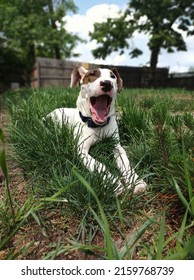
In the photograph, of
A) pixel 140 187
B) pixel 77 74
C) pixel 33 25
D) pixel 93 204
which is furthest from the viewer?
pixel 33 25

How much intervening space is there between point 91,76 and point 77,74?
335 mm

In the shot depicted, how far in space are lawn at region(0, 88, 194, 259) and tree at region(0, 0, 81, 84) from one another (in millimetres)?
19211

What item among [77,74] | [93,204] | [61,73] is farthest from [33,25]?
[93,204]

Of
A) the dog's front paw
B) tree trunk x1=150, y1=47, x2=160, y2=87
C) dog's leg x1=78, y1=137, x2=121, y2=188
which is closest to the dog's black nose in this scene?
dog's leg x1=78, y1=137, x2=121, y2=188

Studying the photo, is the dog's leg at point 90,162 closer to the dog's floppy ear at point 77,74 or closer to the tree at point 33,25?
the dog's floppy ear at point 77,74

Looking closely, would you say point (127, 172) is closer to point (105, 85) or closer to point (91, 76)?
point (105, 85)

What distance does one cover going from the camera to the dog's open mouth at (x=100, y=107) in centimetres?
230

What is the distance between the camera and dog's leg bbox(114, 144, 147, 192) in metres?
1.77

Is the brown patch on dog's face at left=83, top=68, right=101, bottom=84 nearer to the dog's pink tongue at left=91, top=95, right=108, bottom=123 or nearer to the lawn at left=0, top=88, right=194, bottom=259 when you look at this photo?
the dog's pink tongue at left=91, top=95, right=108, bottom=123

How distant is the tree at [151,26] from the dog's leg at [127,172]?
15531 millimetres

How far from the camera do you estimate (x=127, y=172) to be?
185 cm

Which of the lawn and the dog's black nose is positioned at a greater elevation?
the dog's black nose
